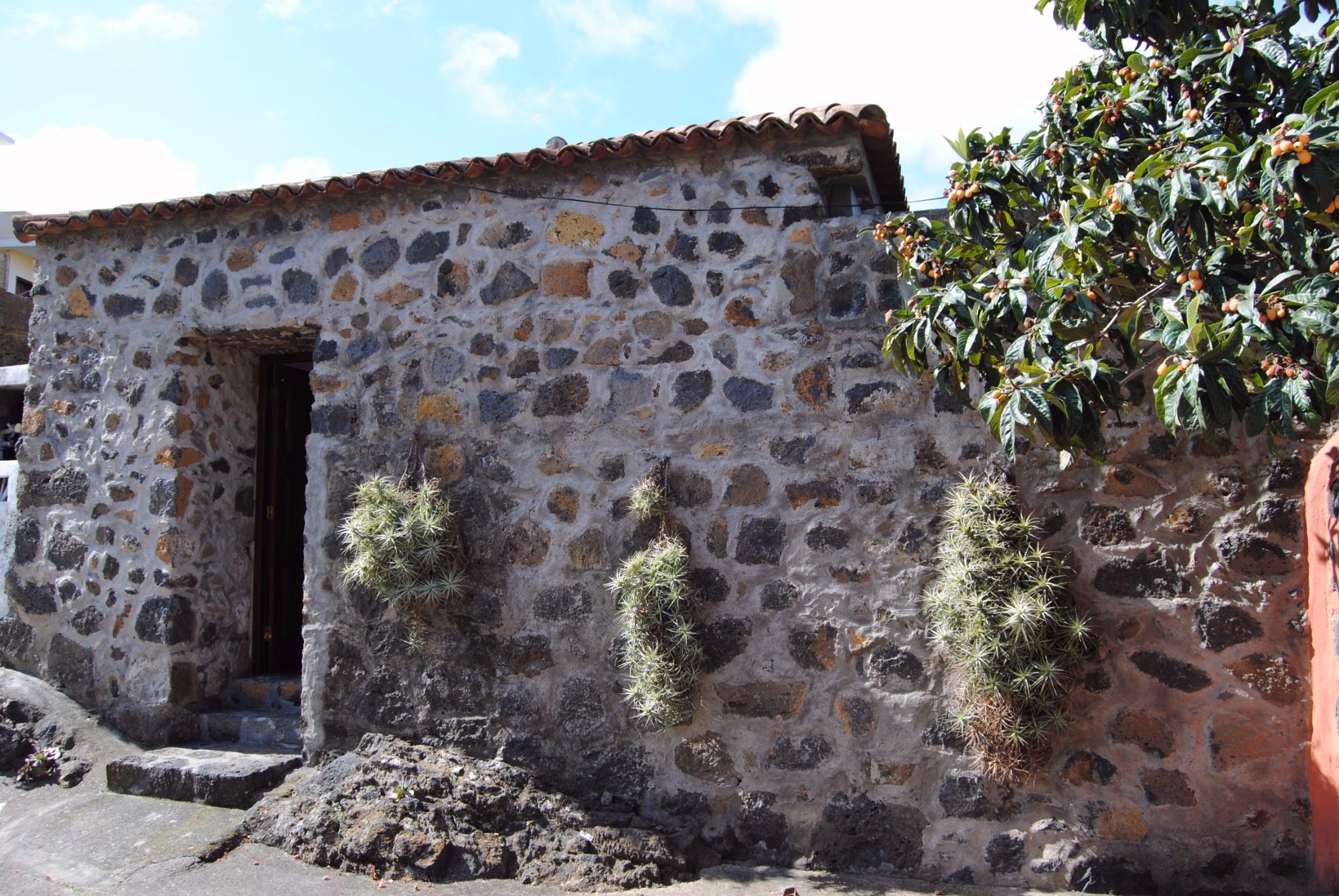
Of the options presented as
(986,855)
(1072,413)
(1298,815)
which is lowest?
(986,855)

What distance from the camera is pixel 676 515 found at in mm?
4125

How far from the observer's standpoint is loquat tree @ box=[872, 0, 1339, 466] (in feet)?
8.16

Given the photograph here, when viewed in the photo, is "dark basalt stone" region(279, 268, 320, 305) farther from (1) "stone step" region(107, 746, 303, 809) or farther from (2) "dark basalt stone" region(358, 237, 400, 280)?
(1) "stone step" region(107, 746, 303, 809)

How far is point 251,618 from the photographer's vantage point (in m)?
5.34

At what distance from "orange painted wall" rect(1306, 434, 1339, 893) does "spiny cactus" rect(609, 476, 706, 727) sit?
7.02 ft

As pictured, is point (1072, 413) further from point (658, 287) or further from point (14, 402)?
point (14, 402)

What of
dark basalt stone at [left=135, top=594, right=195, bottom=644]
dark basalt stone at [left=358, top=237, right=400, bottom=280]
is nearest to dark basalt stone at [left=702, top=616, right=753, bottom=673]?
dark basalt stone at [left=358, top=237, right=400, bottom=280]

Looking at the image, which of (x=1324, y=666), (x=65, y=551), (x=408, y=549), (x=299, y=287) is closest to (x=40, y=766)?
(x=65, y=551)

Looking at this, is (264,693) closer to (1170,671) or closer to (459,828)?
(459,828)

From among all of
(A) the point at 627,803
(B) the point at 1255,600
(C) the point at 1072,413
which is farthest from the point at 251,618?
(B) the point at 1255,600

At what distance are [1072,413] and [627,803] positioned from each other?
2402mm

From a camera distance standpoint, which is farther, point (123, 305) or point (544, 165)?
point (123, 305)

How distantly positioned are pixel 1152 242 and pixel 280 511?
15.2ft

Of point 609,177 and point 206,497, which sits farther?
point 206,497
